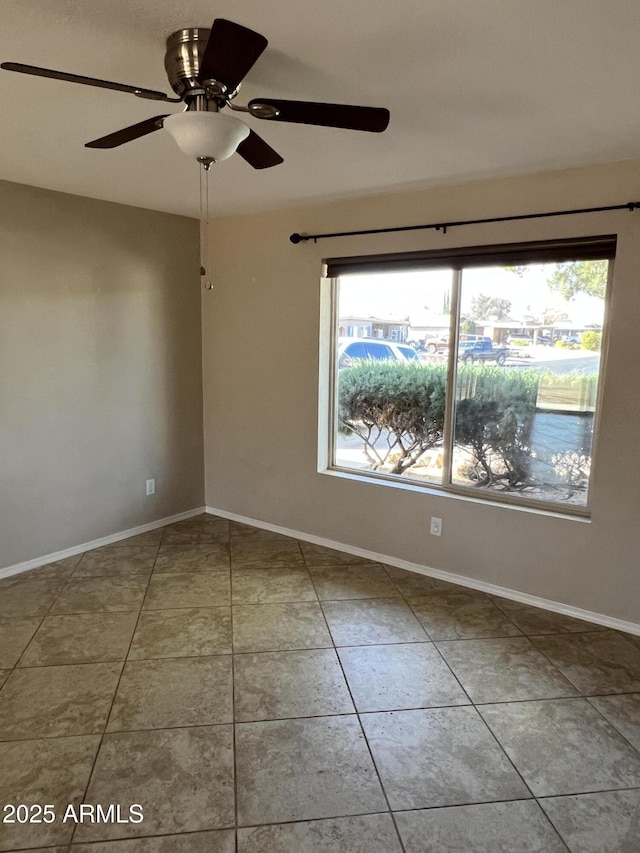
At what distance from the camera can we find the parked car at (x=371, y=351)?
11.6ft

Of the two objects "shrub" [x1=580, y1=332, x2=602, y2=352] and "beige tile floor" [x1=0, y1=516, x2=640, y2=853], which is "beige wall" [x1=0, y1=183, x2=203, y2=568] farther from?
"shrub" [x1=580, y1=332, x2=602, y2=352]

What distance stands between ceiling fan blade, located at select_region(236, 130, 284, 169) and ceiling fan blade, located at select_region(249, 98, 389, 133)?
0.67ft

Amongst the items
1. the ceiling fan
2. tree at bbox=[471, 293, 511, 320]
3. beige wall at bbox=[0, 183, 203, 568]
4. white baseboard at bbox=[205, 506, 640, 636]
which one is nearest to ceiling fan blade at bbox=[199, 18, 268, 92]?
the ceiling fan

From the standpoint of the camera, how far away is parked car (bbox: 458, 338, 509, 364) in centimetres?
318

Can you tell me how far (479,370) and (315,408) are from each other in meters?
1.14

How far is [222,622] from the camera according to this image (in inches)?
113

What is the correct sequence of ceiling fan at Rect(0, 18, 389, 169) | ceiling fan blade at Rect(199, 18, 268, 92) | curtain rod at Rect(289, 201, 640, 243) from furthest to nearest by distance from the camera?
1. curtain rod at Rect(289, 201, 640, 243)
2. ceiling fan at Rect(0, 18, 389, 169)
3. ceiling fan blade at Rect(199, 18, 268, 92)

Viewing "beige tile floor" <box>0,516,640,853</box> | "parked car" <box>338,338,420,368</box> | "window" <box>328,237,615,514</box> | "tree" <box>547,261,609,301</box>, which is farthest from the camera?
"parked car" <box>338,338,420,368</box>

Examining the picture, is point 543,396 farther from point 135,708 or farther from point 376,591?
point 135,708

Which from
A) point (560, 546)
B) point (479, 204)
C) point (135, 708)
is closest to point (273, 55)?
point (479, 204)

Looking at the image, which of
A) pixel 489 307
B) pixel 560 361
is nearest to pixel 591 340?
pixel 560 361

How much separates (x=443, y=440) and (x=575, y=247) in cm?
131

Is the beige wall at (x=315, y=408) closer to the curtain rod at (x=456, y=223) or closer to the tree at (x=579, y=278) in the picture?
the curtain rod at (x=456, y=223)

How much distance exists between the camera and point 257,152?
1878 mm
